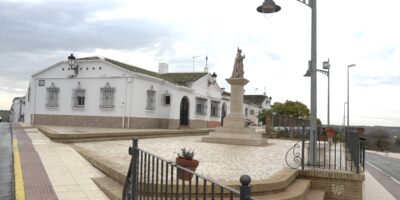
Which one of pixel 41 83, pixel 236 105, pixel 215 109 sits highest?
pixel 41 83

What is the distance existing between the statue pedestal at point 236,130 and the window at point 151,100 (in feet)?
27.0

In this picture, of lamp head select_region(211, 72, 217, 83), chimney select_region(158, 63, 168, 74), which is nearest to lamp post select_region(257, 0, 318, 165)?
lamp head select_region(211, 72, 217, 83)

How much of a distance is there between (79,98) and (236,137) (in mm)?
12876

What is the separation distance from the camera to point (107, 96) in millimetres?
25266

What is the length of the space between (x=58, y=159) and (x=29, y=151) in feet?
6.23

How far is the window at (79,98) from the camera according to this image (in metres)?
26.0

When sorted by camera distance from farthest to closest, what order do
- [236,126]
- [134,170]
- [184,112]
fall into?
[184,112] → [236,126] → [134,170]

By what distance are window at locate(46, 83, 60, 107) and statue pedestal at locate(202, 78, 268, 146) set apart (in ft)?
42.2

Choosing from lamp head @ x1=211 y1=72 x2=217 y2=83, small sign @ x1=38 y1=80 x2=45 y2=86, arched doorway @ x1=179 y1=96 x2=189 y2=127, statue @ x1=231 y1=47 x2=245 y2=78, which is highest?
lamp head @ x1=211 y1=72 x2=217 y2=83

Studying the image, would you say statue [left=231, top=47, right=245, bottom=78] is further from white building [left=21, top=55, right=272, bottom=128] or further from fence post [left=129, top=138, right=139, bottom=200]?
fence post [left=129, top=138, right=139, bottom=200]

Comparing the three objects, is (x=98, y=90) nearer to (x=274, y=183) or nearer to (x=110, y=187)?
(x=110, y=187)

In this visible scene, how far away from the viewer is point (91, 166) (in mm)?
9469

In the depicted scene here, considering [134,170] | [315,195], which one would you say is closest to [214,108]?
[315,195]

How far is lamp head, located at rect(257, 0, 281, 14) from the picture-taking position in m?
10.1
